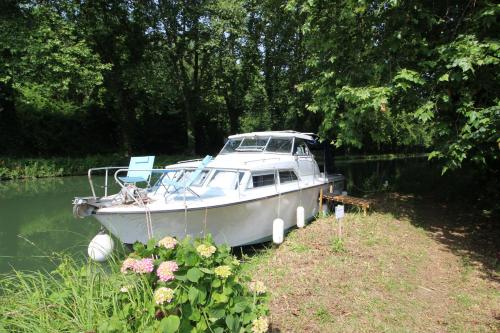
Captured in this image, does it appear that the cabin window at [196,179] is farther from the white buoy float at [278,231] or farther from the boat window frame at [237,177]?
the white buoy float at [278,231]

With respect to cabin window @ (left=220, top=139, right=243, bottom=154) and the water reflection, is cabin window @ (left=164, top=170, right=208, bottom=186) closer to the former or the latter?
cabin window @ (left=220, top=139, right=243, bottom=154)

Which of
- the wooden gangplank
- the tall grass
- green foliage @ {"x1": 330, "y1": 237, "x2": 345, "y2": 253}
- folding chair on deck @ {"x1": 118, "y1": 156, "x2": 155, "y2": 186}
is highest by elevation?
folding chair on deck @ {"x1": 118, "y1": 156, "x2": 155, "y2": 186}

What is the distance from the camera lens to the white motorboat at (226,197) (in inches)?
251

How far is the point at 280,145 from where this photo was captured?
977 cm

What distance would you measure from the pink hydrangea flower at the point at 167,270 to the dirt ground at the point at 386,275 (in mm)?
689

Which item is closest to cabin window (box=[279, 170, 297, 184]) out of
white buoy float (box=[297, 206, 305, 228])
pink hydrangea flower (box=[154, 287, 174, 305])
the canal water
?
white buoy float (box=[297, 206, 305, 228])

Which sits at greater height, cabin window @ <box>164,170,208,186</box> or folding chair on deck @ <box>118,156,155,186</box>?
folding chair on deck @ <box>118,156,155,186</box>

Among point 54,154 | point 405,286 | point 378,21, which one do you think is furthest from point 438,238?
point 54,154

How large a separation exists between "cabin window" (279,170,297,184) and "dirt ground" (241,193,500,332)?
1.21 metres

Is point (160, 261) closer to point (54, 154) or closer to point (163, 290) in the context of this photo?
point (163, 290)

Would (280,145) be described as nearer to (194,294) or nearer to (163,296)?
(194,294)

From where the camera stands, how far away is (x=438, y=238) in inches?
290

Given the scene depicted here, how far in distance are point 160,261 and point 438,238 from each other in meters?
6.25

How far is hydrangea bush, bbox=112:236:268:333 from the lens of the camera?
261cm
